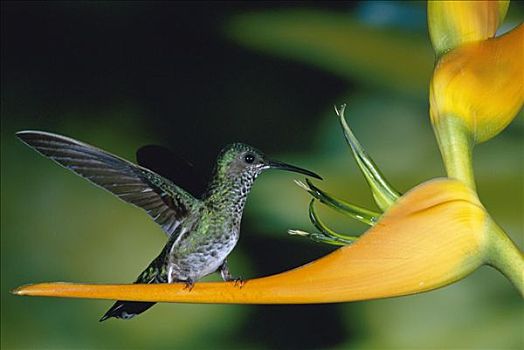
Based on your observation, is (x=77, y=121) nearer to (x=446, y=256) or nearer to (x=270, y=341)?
(x=270, y=341)

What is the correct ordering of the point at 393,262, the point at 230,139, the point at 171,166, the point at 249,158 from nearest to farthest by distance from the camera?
the point at 393,262 → the point at 249,158 → the point at 171,166 → the point at 230,139

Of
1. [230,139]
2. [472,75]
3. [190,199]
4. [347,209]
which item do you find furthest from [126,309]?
[230,139]

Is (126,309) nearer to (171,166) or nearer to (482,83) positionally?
(171,166)

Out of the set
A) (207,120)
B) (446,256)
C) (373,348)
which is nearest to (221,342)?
(373,348)

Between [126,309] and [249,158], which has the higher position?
[249,158]

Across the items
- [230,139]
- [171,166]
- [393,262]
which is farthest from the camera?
[230,139]

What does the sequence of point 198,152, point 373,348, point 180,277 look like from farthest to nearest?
point 198,152
point 373,348
point 180,277
